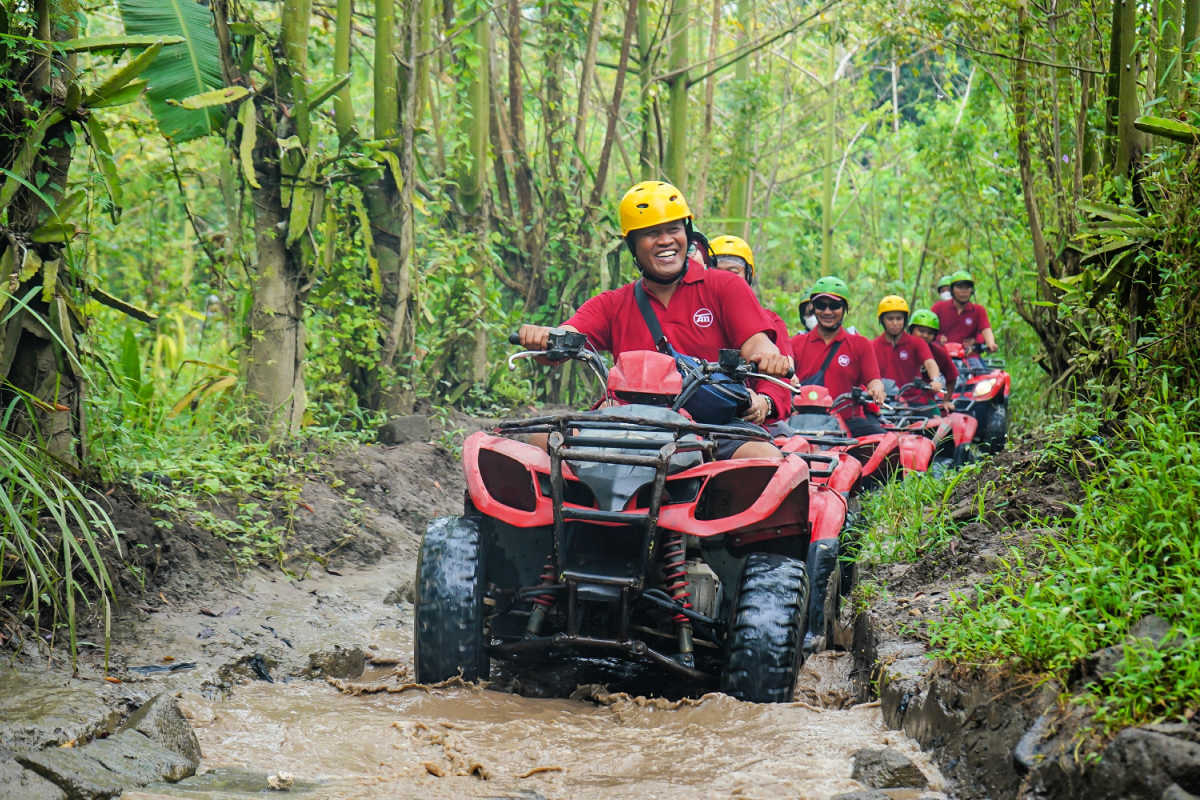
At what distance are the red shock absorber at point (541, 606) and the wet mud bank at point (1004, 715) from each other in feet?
4.30

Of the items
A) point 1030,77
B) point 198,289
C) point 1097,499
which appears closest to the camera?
point 1097,499

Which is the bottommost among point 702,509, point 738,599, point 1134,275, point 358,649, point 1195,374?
point 358,649

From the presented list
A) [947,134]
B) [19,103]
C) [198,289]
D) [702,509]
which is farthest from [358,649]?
[947,134]

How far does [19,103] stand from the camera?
5.05 meters

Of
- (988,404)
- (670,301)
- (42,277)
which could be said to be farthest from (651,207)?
(988,404)

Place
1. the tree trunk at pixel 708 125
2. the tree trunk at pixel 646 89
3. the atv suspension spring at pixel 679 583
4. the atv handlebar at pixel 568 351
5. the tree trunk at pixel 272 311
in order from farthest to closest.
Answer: the tree trunk at pixel 708 125 → the tree trunk at pixel 646 89 → the tree trunk at pixel 272 311 → the atv handlebar at pixel 568 351 → the atv suspension spring at pixel 679 583

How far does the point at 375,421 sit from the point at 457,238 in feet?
7.47

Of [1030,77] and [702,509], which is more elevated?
[1030,77]

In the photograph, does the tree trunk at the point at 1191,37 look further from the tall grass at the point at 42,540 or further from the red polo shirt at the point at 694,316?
the tall grass at the point at 42,540

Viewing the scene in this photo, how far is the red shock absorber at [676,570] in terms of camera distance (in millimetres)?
4711

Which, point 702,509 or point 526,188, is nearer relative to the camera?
point 702,509

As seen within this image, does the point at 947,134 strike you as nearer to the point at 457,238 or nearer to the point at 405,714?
the point at 457,238

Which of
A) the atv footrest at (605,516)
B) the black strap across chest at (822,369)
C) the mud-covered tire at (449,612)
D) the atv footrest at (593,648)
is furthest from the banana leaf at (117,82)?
the black strap across chest at (822,369)

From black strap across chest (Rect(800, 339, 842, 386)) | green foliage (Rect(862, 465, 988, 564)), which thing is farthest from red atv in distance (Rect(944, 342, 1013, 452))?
green foliage (Rect(862, 465, 988, 564))
